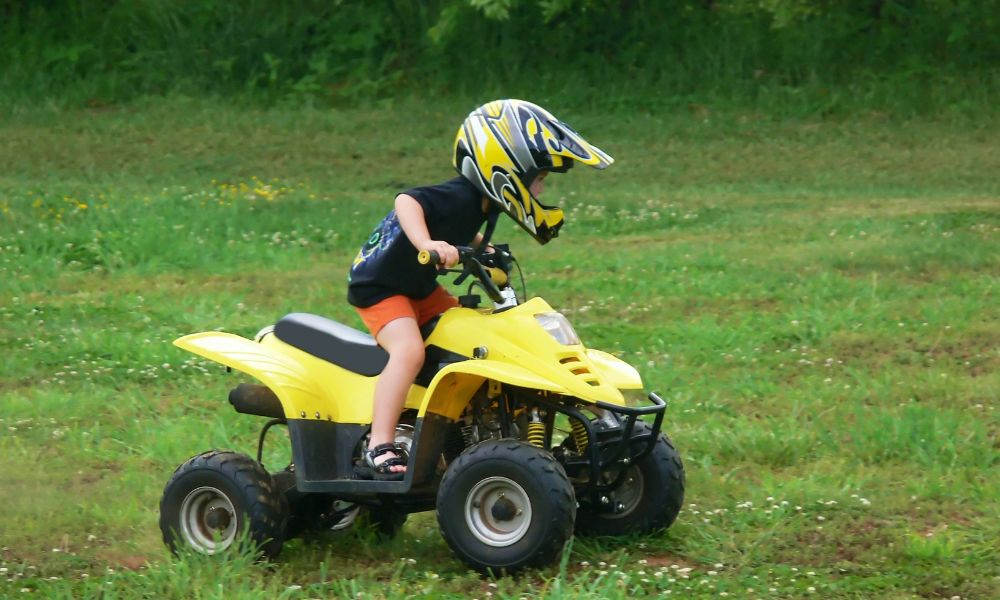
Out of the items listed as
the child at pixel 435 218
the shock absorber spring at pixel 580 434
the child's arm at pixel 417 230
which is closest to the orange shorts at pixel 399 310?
the child at pixel 435 218

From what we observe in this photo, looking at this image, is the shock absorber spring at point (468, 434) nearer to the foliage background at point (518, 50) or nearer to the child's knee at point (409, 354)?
the child's knee at point (409, 354)

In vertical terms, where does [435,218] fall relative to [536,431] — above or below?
above

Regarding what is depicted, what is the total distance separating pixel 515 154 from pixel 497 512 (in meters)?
1.32

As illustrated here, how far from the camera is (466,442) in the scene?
5.78 metres

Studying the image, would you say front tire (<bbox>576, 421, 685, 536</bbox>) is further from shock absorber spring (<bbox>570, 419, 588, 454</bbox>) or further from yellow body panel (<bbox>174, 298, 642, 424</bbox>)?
yellow body panel (<bbox>174, 298, 642, 424</bbox>)

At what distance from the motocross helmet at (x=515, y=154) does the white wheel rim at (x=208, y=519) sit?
153cm

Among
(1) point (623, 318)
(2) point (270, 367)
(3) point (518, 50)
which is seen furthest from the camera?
(3) point (518, 50)

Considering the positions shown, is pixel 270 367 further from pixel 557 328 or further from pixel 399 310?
pixel 557 328

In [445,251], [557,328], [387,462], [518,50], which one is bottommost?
[387,462]

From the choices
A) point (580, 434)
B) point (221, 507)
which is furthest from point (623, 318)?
point (221, 507)

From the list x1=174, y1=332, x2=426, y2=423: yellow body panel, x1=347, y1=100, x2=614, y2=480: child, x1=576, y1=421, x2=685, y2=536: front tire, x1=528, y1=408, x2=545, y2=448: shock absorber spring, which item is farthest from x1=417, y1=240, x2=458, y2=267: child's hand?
x1=576, y1=421, x2=685, y2=536: front tire

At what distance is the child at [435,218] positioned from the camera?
5.52 m

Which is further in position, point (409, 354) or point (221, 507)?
point (221, 507)

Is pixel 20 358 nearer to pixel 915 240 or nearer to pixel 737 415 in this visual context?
pixel 737 415
